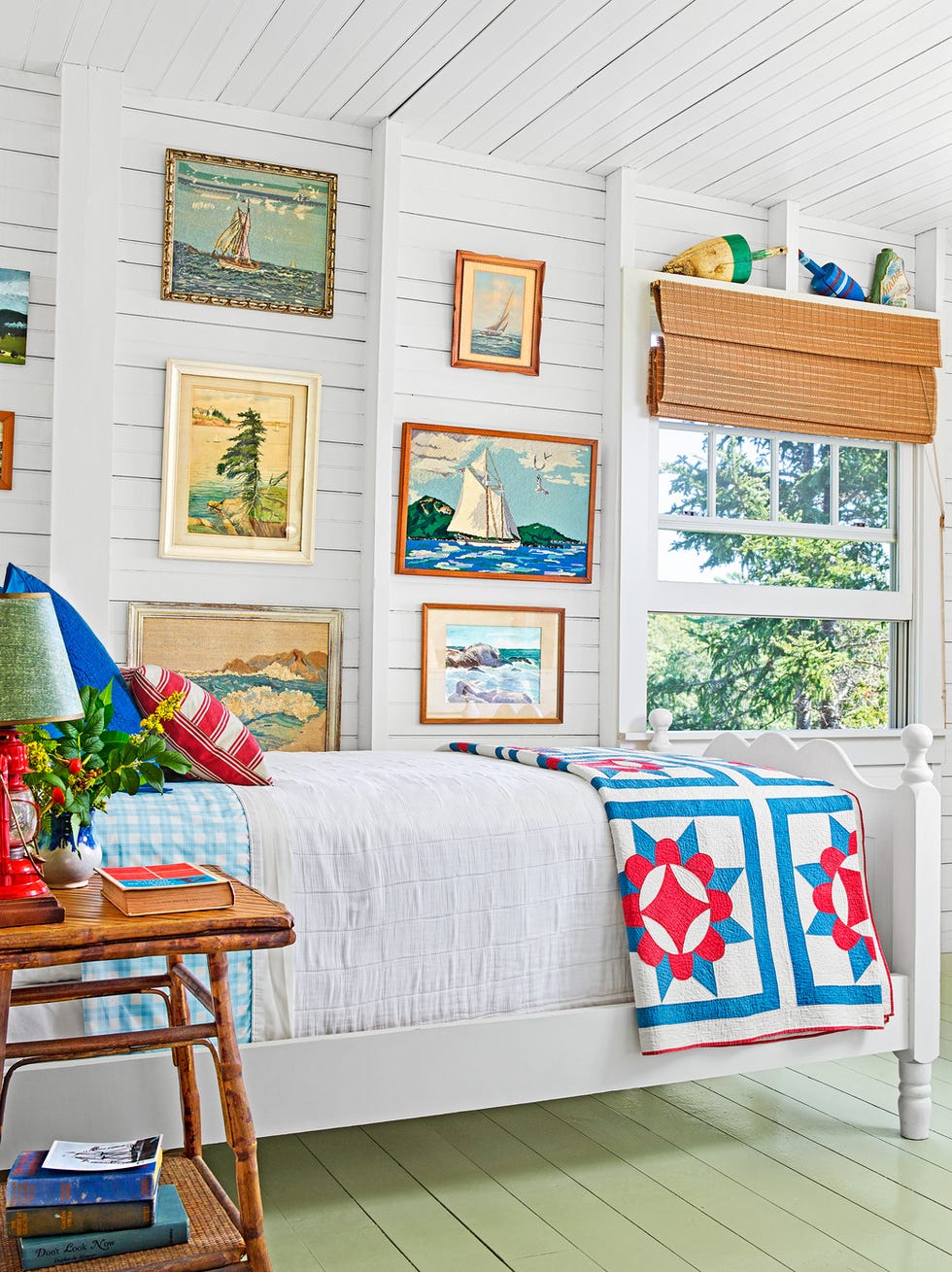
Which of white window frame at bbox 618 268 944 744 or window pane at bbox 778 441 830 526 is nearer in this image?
white window frame at bbox 618 268 944 744

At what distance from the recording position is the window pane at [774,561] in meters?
3.94

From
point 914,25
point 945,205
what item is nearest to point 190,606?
point 914,25

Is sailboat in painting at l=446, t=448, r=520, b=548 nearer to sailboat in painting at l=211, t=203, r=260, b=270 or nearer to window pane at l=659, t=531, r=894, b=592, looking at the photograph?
window pane at l=659, t=531, r=894, b=592

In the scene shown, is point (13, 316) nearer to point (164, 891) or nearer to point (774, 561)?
point (164, 891)

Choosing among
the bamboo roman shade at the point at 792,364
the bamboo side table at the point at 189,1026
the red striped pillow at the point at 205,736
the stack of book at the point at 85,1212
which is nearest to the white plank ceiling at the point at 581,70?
the bamboo roman shade at the point at 792,364

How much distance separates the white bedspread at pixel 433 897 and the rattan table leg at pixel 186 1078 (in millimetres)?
A: 171

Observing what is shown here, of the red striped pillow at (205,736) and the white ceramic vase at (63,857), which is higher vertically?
the red striped pillow at (205,736)

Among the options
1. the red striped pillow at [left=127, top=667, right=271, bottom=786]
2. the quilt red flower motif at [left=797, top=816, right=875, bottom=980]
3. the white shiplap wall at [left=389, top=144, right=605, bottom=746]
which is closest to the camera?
the red striped pillow at [left=127, top=667, right=271, bottom=786]

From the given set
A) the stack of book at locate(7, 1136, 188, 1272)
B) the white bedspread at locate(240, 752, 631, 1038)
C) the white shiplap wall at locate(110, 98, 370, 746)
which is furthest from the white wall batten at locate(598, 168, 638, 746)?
the stack of book at locate(7, 1136, 188, 1272)

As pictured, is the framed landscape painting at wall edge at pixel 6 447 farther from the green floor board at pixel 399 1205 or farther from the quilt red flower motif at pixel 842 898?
the quilt red flower motif at pixel 842 898

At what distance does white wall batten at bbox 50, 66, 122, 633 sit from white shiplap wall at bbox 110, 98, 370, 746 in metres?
0.07

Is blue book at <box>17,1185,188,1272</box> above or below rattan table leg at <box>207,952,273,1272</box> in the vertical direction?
below

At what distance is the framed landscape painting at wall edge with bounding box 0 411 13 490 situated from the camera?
312 cm

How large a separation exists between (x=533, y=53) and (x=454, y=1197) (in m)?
2.66
